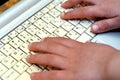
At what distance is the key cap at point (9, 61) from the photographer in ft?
2.27

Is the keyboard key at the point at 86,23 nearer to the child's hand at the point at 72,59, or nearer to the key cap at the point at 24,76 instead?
the child's hand at the point at 72,59

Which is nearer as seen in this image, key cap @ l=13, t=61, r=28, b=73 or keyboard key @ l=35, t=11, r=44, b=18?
key cap @ l=13, t=61, r=28, b=73

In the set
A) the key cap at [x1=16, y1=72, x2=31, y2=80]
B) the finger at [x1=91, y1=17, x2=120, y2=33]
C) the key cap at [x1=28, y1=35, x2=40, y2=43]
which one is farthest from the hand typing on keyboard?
the key cap at [x1=16, y1=72, x2=31, y2=80]

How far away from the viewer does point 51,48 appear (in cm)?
74

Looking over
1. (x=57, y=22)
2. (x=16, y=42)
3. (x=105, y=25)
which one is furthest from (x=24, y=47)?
(x=105, y=25)

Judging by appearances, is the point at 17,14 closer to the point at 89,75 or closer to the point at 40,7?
the point at 40,7

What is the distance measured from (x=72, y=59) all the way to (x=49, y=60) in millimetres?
58

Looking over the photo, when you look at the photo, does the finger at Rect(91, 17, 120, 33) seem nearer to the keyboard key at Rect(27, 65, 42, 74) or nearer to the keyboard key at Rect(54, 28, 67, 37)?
the keyboard key at Rect(54, 28, 67, 37)

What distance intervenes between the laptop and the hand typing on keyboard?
0.02 m

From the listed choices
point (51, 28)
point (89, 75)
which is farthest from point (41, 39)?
point (89, 75)

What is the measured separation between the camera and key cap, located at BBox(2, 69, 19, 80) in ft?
2.20

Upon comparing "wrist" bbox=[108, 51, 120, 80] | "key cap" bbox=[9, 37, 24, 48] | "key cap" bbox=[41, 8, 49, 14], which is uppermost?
"key cap" bbox=[41, 8, 49, 14]

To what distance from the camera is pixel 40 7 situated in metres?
0.81

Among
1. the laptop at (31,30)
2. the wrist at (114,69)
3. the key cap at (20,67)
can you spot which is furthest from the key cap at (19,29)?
the wrist at (114,69)
